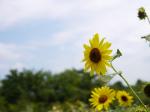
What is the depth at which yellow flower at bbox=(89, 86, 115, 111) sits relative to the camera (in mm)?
5383

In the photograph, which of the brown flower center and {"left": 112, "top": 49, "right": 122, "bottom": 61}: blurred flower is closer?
{"left": 112, "top": 49, "right": 122, "bottom": 61}: blurred flower

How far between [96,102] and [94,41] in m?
1.64

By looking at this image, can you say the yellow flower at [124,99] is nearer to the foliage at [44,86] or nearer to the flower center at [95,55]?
the flower center at [95,55]

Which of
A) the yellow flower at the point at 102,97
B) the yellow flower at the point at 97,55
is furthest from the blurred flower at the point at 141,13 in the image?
the yellow flower at the point at 102,97

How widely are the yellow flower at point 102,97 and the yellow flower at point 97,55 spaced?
153cm

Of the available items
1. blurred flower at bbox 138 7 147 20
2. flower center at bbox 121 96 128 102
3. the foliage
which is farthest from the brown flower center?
the foliage

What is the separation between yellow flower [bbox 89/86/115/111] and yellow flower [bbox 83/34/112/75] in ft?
5.01

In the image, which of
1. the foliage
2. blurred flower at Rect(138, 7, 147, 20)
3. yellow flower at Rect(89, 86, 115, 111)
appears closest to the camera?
blurred flower at Rect(138, 7, 147, 20)

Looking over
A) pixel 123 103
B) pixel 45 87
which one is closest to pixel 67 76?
pixel 45 87

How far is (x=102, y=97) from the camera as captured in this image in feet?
17.9

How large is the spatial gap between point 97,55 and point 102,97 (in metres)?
1.67

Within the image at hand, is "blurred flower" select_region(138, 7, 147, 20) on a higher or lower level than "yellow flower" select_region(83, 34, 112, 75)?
higher

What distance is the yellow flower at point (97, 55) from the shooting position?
12.1 ft

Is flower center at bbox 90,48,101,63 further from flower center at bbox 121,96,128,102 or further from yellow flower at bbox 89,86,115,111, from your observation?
flower center at bbox 121,96,128,102
